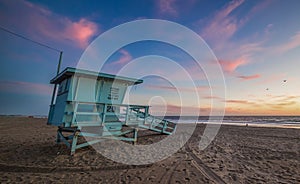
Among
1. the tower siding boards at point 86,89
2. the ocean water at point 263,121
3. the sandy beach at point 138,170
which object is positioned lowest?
the sandy beach at point 138,170

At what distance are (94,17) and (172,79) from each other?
11.8m

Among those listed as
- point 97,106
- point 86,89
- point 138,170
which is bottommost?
point 138,170

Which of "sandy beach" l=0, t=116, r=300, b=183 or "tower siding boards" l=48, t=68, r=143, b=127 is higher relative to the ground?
"tower siding boards" l=48, t=68, r=143, b=127

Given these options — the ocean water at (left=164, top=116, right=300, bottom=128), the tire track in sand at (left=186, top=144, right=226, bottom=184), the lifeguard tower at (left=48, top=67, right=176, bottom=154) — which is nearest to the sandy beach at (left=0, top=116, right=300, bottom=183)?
the tire track in sand at (left=186, top=144, right=226, bottom=184)

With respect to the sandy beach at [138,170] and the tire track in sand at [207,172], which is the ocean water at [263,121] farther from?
the tire track in sand at [207,172]

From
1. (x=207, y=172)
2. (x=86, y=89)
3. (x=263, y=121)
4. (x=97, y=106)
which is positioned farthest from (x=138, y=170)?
(x=263, y=121)

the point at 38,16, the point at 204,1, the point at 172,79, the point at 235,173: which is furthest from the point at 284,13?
the point at 38,16

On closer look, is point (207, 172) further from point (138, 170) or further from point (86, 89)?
point (86, 89)

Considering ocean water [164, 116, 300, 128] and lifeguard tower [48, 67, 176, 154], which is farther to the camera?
ocean water [164, 116, 300, 128]

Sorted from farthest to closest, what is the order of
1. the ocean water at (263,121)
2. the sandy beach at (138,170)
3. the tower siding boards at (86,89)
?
the ocean water at (263,121) → the tower siding boards at (86,89) → the sandy beach at (138,170)

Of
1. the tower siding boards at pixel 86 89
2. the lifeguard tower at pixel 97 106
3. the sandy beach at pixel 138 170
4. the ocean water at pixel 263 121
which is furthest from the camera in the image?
the ocean water at pixel 263 121

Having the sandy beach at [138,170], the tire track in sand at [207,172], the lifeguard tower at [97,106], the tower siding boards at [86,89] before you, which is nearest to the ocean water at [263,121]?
the sandy beach at [138,170]

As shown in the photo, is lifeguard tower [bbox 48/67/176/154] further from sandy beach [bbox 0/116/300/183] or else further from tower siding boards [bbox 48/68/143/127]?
sandy beach [bbox 0/116/300/183]

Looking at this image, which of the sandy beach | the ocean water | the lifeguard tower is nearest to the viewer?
the sandy beach
